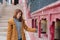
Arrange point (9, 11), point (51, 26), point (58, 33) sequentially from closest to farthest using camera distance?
1. point (51, 26)
2. point (58, 33)
3. point (9, 11)

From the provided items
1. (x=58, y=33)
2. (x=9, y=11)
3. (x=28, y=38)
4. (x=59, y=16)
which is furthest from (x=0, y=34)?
(x=59, y=16)

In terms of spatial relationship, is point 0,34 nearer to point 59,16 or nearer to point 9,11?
point 9,11

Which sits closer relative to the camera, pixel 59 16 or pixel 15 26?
pixel 59 16

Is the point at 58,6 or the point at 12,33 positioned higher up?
the point at 58,6

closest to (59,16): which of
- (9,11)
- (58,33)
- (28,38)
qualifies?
(58,33)

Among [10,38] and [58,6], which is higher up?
[58,6]

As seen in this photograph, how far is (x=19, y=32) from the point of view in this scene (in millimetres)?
4180

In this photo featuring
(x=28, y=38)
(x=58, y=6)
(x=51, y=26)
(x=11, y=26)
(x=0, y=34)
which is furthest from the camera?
(x=0, y=34)

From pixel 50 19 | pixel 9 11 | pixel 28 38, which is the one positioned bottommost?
pixel 28 38

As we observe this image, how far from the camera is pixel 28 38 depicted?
26.1 feet

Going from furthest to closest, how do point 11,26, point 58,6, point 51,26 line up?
point 11,26
point 51,26
point 58,6

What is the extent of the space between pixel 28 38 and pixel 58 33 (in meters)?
2.45

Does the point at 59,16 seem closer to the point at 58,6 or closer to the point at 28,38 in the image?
the point at 58,6

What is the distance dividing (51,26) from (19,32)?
26.7 inches
